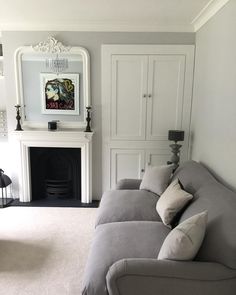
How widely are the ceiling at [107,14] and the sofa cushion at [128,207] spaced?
6.69 feet

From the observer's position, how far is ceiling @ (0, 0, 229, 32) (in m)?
2.81

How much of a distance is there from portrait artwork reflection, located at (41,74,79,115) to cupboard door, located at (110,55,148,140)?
1.81 feet

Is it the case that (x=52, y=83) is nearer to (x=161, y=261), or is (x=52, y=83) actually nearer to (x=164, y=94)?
(x=164, y=94)

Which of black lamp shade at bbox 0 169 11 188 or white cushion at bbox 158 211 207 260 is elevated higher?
white cushion at bbox 158 211 207 260

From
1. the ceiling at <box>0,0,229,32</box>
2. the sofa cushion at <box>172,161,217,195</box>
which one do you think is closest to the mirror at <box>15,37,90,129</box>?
the ceiling at <box>0,0,229,32</box>

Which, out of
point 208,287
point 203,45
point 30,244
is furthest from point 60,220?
point 203,45

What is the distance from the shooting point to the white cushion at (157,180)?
2.86 m

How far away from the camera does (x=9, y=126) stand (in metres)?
3.93

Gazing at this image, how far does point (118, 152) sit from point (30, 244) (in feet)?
5.77

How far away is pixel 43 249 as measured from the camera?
8.95 feet

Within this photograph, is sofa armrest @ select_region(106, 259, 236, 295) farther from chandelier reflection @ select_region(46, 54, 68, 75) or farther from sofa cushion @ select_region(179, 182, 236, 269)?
chandelier reflection @ select_region(46, 54, 68, 75)

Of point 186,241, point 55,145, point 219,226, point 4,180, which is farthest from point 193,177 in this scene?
point 4,180

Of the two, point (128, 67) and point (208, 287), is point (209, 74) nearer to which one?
point (128, 67)

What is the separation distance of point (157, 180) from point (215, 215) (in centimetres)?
115
